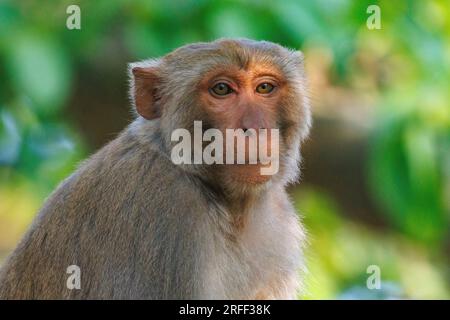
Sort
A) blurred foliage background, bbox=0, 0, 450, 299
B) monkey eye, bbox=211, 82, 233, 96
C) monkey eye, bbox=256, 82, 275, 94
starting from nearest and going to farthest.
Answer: monkey eye, bbox=211, 82, 233, 96, monkey eye, bbox=256, 82, 275, 94, blurred foliage background, bbox=0, 0, 450, 299

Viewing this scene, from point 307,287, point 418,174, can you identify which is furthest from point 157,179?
point 418,174

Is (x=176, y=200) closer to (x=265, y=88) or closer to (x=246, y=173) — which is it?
(x=246, y=173)

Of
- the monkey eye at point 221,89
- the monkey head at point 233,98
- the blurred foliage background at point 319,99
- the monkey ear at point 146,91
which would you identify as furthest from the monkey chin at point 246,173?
the blurred foliage background at point 319,99

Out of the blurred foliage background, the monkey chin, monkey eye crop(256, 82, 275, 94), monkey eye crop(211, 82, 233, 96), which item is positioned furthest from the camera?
the blurred foliage background

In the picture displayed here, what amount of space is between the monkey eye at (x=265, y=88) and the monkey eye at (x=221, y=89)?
0.16 m

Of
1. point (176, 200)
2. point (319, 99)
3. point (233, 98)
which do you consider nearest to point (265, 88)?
point (233, 98)

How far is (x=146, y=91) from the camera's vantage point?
5211 millimetres

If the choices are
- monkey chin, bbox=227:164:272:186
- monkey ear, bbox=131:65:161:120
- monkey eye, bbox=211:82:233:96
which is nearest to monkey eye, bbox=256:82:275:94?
monkey eye, bbox=211:82:233:96

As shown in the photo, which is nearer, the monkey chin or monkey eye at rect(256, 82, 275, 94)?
the monkey chin

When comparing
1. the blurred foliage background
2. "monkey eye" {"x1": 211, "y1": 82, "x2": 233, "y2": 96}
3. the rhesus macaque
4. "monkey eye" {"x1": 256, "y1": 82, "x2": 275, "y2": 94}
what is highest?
the blurred foliage background

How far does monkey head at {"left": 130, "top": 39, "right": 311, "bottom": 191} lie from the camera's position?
490 centimetres

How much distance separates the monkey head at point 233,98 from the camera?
490 centimetres

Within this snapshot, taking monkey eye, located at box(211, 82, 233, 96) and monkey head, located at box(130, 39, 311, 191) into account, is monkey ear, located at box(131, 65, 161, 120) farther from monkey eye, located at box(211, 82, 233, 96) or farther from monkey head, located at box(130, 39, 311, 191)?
monkey eye, located at box(211, 82, 233, 96)
